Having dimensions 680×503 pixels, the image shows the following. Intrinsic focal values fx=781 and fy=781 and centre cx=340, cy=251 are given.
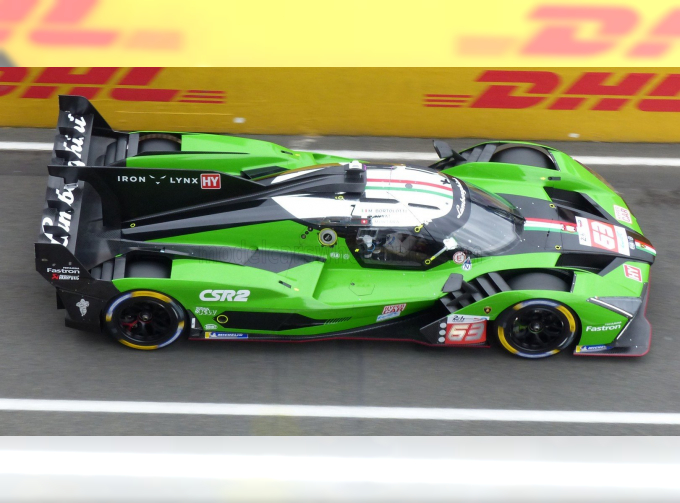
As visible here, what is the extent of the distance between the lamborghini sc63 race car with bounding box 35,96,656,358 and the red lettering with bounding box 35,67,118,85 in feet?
7.60

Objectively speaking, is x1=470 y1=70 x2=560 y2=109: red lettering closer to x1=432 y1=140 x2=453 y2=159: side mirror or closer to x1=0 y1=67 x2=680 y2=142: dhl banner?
x1=0 y1=67 x2=680 y2=142: dhl banner

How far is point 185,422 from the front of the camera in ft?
20.3

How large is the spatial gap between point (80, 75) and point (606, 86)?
20.4 feet

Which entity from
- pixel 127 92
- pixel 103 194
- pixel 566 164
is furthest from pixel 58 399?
pixel 566 164

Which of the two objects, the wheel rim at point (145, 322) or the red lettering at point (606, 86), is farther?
the red lettering at point (606, 86)

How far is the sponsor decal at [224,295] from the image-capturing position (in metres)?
6.32

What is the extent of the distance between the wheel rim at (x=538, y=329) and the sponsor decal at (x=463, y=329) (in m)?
0.24

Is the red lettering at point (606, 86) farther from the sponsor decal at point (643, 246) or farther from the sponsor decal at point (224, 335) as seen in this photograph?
the sponsor decal at point (224, 335)

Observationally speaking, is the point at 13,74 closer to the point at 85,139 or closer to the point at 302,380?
the point at 85,139

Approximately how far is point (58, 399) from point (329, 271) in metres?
2.45
